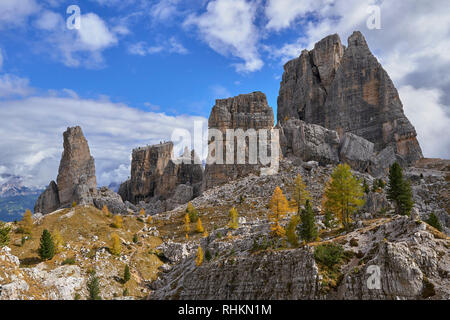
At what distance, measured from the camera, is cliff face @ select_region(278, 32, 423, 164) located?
152 m

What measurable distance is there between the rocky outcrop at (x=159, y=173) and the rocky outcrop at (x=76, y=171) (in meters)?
32.3

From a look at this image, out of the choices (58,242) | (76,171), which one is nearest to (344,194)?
(58,242)

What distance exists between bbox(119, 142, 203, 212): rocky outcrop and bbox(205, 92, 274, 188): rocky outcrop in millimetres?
38899

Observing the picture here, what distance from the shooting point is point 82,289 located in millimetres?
66188

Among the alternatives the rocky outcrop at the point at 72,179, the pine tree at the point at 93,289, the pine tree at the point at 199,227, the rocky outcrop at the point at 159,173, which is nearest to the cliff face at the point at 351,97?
the rocky outcrop at the point at 159,173

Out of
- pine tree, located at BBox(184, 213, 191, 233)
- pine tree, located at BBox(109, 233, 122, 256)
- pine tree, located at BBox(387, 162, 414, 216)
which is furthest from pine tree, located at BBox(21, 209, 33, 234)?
pine tree, located at BBox(387, 162, 414, 216)

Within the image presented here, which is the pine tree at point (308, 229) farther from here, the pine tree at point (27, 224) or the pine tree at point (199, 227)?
the pine tree at point (27, 224)

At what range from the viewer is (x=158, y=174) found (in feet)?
630

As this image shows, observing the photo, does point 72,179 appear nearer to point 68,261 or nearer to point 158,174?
point 158,174

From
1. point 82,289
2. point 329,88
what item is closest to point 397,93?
point 329,88

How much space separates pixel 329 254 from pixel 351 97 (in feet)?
472

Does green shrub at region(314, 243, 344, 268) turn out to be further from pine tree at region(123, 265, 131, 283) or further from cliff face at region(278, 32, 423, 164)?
cliff face at region(278, 32, 423, 164)

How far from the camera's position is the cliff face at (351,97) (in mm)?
151938

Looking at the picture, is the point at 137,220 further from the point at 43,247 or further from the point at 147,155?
the point at 147,155
